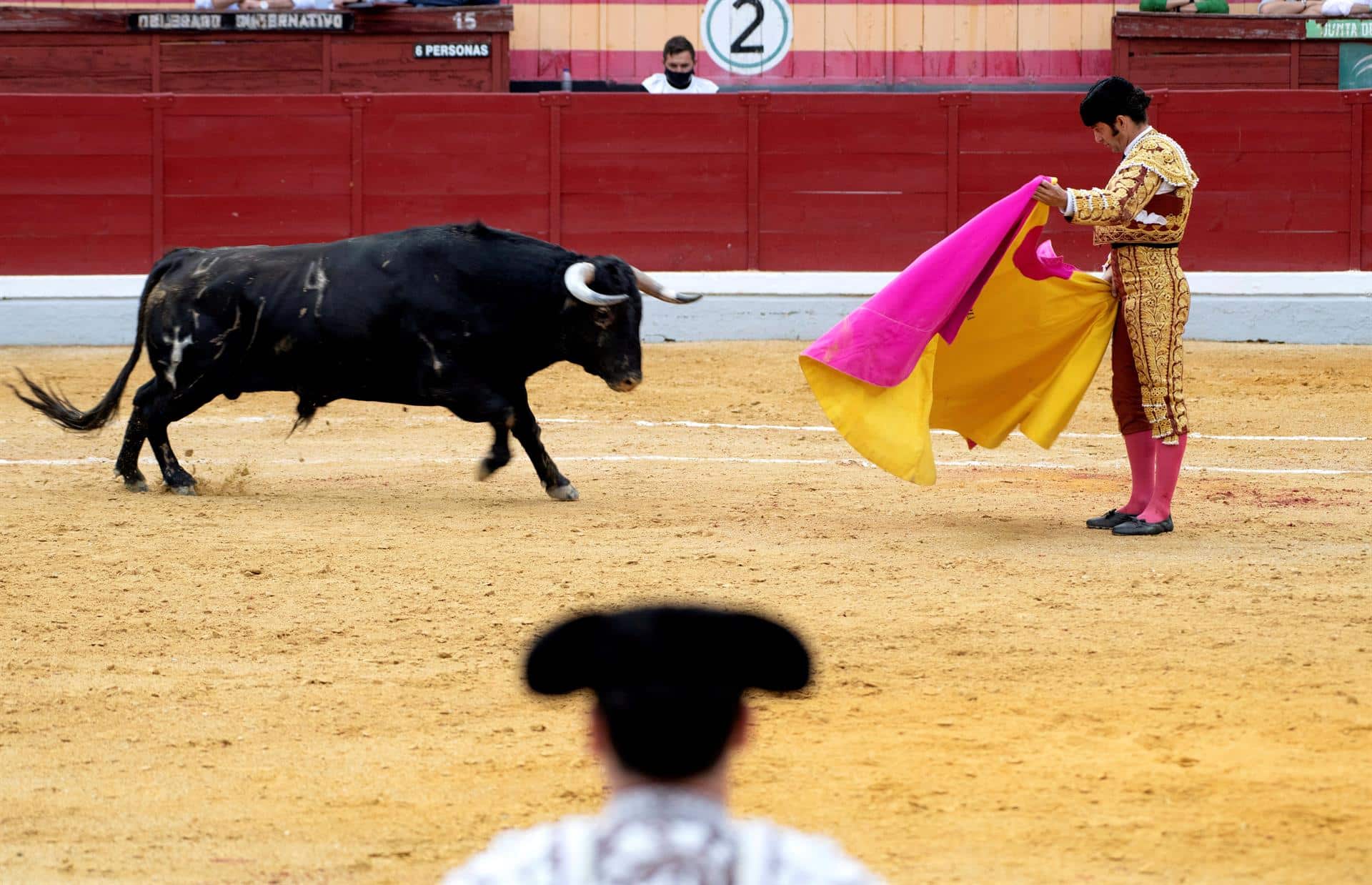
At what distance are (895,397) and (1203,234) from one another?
666 cm

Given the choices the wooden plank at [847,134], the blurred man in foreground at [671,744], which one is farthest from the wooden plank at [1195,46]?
the blurred man in foreground at [671,744]

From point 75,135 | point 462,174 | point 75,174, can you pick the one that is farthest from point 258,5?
point 462,174

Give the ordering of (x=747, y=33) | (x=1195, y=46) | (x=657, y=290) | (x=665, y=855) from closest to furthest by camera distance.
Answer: (x=665, y=855), (x=657, y=290), (x=1195, y=46), (x=747, y=33)

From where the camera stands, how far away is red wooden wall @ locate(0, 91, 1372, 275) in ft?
36.6

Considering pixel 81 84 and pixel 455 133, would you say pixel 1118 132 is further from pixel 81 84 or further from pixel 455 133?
Result: pixel 81 84

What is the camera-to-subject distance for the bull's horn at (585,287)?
602 centimetres

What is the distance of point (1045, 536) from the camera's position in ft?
17.5

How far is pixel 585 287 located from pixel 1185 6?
7914mm

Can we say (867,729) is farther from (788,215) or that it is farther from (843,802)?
(788,215)

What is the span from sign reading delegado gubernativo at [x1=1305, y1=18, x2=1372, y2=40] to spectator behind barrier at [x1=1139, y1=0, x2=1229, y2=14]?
595mm

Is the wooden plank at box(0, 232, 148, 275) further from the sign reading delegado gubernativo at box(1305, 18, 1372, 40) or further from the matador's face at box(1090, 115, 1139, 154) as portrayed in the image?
the sign reading delegado gubernativo at box(1305, 18, 1372, 40)

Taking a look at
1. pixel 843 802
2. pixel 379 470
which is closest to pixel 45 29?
pixel 379 470

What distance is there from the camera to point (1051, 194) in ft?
16.7

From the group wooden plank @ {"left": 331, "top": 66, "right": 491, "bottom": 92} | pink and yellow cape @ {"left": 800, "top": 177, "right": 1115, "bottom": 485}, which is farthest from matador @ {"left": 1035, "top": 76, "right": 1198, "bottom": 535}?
wooden plank @ {"left": 331, "top": 66, "right": 491, "bottom": 92}
